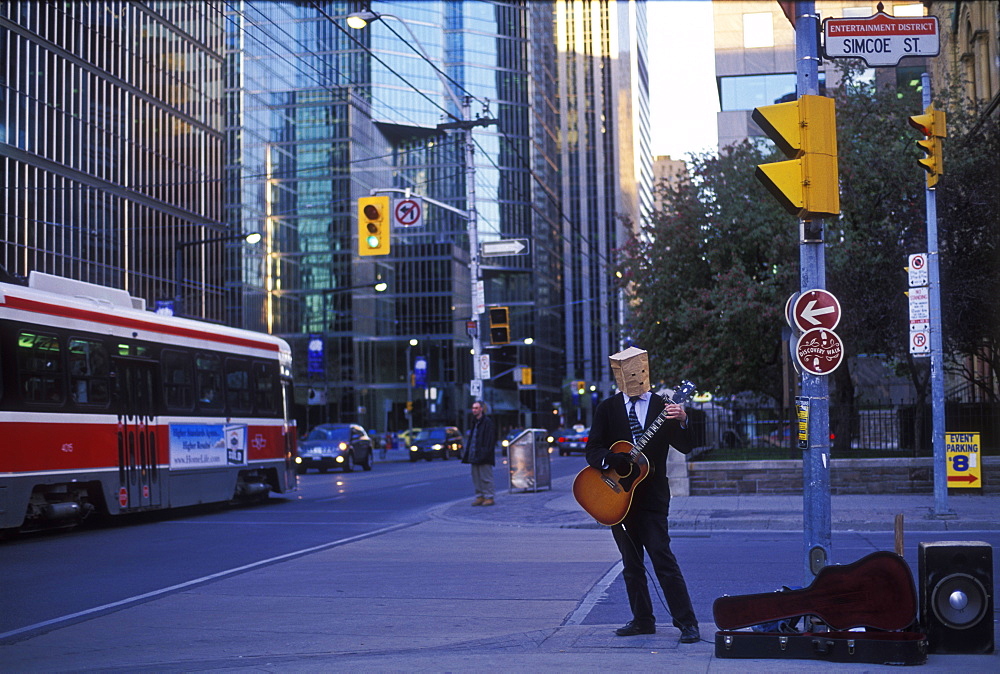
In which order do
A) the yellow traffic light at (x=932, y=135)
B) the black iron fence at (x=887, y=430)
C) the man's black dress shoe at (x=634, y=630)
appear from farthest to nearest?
the black iron fence at (x=887, y=430)
the yellow traffic light at (x=932, y=135)
the man's black dress shoe at (x=634, y=630)

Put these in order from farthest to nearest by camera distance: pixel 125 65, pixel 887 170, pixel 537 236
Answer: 1. pixel 537 236
2. pixel 125 65
3. pixel 887 170

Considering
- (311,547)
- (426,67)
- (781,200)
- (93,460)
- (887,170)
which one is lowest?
(311,547)

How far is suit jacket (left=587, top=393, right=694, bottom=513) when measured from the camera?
7.48 metres

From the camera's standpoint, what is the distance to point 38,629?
8.94 m

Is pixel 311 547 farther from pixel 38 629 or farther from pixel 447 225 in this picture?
pixel 447 225

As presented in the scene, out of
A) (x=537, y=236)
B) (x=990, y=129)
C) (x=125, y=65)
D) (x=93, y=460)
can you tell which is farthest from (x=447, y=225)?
(x=93, y=460)

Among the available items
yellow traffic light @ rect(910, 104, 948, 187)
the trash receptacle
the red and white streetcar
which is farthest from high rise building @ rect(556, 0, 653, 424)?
yellow traffic light @ rect(910, 104, 948, 187)

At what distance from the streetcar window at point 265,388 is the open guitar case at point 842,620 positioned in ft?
53.1

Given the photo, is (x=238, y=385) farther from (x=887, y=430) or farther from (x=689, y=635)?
(x=689, y=635)

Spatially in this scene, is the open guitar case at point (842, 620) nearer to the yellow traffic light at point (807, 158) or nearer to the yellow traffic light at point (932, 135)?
the yellow traffic light at point (807, 158)

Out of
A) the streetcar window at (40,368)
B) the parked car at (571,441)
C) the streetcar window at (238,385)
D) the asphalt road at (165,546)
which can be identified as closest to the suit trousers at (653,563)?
the asphalt road at (165,546)

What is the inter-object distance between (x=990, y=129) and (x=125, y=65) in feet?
162

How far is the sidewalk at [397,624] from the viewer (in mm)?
7160

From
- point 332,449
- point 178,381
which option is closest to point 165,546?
point 178,381
